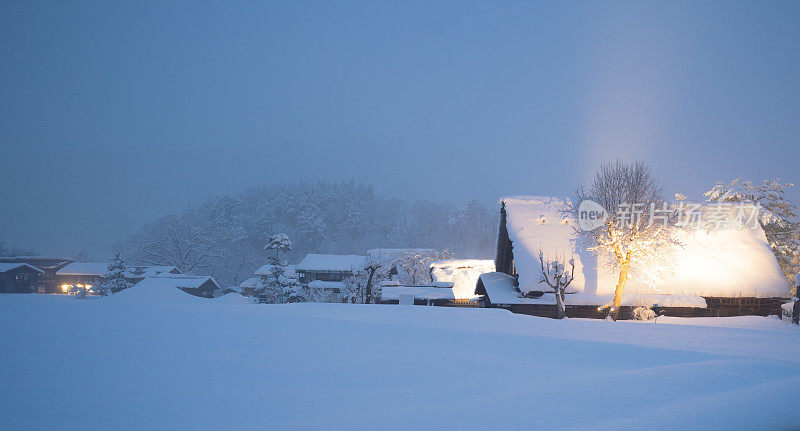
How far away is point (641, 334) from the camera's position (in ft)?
20.8

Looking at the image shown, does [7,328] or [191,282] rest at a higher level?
[7,328]

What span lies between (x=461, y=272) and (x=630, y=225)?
22.0 meters

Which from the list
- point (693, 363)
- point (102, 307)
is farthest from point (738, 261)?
point (102, 307)

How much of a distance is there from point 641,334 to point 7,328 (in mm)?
9643

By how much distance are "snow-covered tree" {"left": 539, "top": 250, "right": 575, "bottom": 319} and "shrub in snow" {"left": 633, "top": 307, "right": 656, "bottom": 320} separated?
3.23 metres

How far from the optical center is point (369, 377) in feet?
12.0

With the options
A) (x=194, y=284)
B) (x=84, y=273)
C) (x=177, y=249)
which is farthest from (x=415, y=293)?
(x=84, y=273)

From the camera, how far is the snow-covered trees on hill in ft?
191

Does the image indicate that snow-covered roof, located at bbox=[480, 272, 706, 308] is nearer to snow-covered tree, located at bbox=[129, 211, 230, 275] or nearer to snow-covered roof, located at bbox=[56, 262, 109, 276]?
snow-covered tree, located at bbox=[129, 211, 230, 275]

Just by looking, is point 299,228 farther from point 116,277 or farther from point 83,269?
point 116,277

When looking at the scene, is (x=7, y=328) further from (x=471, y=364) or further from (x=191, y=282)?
(x=191, y=282)

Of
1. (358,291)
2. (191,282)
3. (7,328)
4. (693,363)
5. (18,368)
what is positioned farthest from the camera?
(191,282)

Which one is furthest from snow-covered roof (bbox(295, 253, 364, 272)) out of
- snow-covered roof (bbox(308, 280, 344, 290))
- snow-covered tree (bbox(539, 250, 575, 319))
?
snow-covered tree (bbox(539, 250, 575, 319))

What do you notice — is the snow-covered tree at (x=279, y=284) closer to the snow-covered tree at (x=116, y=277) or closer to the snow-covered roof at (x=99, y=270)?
the snow-covered tree at (x=116, y=277)
